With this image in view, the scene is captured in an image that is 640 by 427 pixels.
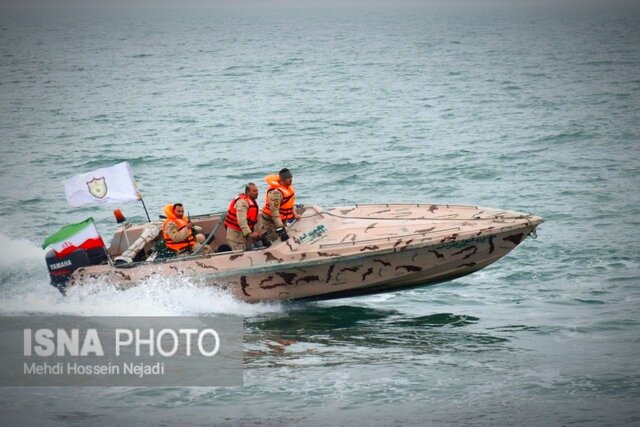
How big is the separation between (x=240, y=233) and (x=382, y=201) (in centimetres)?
1018

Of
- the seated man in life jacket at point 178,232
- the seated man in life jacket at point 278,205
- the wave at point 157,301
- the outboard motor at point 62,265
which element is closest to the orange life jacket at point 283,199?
the seated man in life jacket at point 278,205

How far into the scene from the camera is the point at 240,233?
1770 cm

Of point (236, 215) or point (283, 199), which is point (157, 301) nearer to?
point (236, 215)

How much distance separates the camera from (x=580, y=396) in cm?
1427

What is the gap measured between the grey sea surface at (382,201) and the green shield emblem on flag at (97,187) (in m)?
1.77

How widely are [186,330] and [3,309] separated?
11.9ft

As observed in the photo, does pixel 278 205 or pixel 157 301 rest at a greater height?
pixel 278 205

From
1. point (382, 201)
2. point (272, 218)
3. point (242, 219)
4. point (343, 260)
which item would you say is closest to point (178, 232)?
point (242, 219)

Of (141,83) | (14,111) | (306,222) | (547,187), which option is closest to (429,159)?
(547,187)

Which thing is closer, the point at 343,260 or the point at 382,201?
the point at 343,260

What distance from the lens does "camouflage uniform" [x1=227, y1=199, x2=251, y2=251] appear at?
57.1ft

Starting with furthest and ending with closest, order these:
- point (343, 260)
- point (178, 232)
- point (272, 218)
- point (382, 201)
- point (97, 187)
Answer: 1. point (382, 201)
2. point (97, 187)
3. point (272, 218)
4. point (178, 232)
5. point (343, 260)

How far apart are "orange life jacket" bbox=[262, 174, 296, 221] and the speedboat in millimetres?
246

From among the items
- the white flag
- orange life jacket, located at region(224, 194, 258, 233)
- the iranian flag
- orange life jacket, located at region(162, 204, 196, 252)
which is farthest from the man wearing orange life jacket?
the iranian flag
